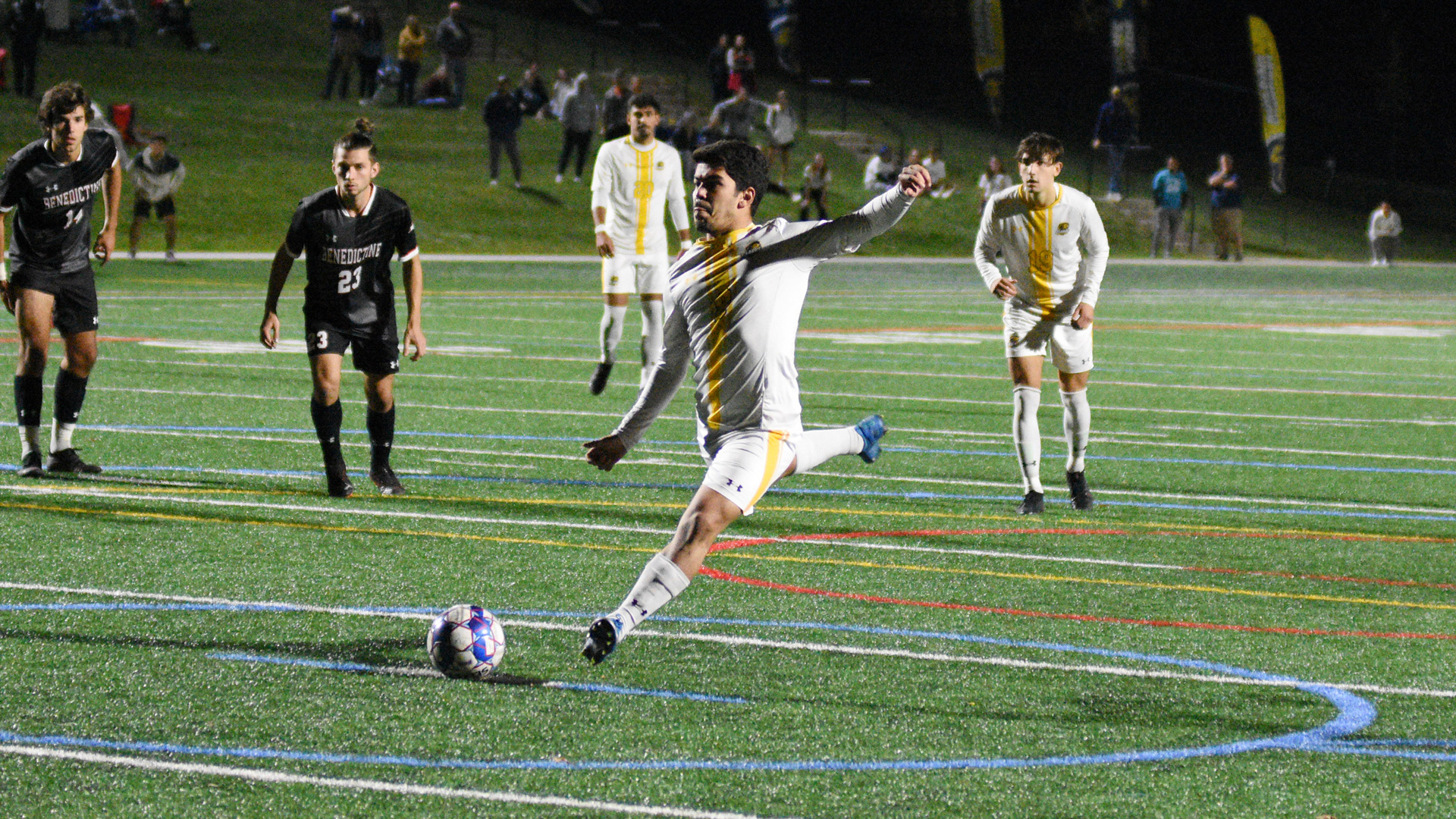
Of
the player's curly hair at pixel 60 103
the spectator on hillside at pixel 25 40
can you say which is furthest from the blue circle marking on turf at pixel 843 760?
the spectator on hillside at pixel 25 40

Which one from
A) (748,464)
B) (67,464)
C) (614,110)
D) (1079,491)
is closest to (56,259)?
(67,464)

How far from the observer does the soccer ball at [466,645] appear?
18.8ft

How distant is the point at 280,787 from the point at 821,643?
2361 millimetres

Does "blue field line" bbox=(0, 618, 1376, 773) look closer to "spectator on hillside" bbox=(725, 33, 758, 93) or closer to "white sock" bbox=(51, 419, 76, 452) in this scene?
"white sock" bbox=(51, 419, 76, 452)

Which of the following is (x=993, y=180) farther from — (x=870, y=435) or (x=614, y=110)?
(x=870, y=435)

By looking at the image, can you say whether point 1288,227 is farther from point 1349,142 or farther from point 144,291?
point 144,291

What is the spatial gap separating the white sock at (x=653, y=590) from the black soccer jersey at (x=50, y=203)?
5.19 m

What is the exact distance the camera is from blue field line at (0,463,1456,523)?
9.71 metres

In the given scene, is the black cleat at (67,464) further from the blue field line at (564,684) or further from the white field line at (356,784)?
the white field line at (356,784)

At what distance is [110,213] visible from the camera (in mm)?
10438

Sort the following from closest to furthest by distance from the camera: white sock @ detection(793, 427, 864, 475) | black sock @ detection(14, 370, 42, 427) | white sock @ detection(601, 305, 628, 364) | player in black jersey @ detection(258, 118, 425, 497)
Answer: white sock @ detection(793, 427, 864, 475)
player in black jersey @ detection(258, 118, 425, 497)
black sock @ detection(14, 370, 42, 427)
white sock @ detection(601, 305, 628, 364)

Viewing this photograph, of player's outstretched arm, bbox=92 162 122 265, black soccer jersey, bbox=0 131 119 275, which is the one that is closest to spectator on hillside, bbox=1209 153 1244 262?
player's outstretched arm, bbox=92 162 122 265

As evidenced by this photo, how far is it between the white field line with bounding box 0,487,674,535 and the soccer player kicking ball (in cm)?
250

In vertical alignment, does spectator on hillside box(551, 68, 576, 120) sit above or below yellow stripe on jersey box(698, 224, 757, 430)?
above
